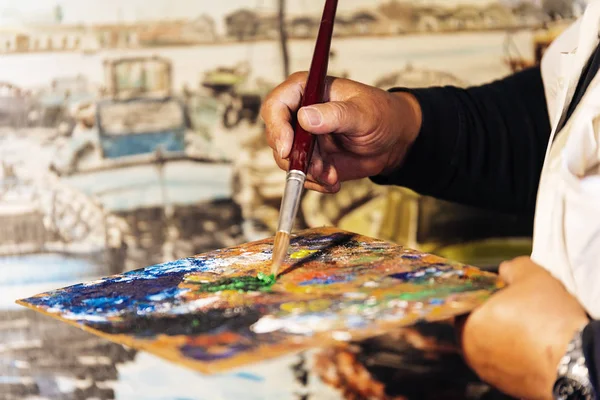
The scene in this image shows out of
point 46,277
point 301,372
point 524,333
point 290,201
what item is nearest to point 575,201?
point 524,333

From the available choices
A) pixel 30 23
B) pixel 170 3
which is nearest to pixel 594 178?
pixel 170 3

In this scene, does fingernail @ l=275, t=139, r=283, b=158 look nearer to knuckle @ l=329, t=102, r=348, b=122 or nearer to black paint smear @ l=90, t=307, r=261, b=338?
knuckle @ l=329, t=102, r=348, b=122

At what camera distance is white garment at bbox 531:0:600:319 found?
1.72 feet

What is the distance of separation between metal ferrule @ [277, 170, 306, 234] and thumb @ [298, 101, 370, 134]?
0.05 m

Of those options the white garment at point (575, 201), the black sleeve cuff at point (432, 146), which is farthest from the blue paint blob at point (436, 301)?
the black sleeve cuff at point (432, 146)

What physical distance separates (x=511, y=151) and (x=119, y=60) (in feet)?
1.77

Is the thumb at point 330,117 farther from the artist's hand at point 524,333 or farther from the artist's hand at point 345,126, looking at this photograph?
the artist's hand at point 524,333

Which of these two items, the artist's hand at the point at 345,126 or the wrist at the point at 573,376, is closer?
the wrist at the point at 573,376

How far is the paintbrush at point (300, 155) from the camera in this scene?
0.59 metres

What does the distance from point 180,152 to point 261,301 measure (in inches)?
18.8

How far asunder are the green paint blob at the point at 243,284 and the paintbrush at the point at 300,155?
11 mm

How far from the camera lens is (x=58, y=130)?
90 cm

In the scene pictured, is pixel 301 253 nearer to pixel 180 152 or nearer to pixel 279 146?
pixel 279 146

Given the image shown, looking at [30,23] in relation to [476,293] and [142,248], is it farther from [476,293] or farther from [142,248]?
[476,293]
